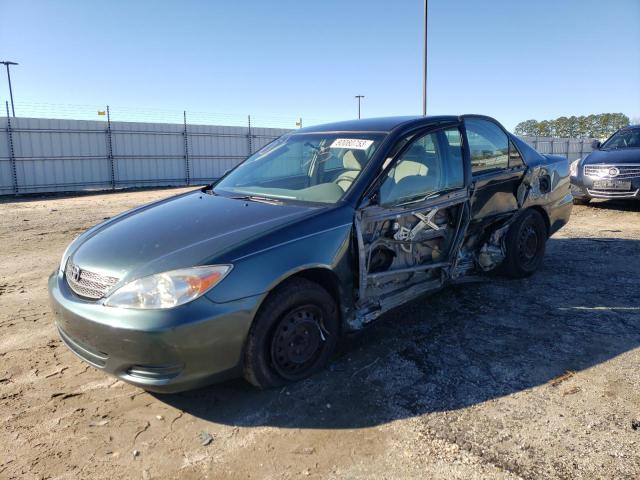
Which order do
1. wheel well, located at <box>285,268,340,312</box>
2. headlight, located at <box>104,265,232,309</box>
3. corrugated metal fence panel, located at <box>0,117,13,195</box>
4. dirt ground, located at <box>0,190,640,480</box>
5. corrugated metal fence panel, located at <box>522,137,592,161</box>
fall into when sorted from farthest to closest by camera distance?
corrugated metal fence panel, located at <box>522,137,592,161</box> < corrugated metal fence panel, located at <box>0,117,13,195</box> < wheel well, located at <box>285,268,340,312</box> < headlight, located at <box>104,265,232,309</box> < dirt ground, located at <box>0,190,640,480</box>

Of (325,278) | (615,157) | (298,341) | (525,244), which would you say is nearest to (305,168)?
(325,278)

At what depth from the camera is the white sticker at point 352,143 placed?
3578 millimetres

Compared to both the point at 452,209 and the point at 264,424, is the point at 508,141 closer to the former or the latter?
the point at 452,209

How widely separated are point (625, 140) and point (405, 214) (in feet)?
27.9

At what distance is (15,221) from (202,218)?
8548 mm

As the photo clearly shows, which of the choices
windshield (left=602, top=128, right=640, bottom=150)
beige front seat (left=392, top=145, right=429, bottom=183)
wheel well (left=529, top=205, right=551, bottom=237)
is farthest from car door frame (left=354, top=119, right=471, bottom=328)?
windshield (left=602, top=128, right=640, bottom=150)

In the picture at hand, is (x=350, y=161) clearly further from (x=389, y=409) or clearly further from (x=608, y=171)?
(x=608, y=171)

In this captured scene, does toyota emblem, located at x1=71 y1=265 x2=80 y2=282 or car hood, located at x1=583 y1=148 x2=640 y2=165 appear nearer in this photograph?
toyota emblem, located at x1=71 y1=265 x2=80 y2=282

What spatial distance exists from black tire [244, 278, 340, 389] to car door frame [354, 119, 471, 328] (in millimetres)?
279

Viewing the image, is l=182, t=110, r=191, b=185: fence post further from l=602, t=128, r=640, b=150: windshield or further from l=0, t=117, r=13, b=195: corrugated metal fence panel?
l=602, t=128, r=640, b=150: windshield

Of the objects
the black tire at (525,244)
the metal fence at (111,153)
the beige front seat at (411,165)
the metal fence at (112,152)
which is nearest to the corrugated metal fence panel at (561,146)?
the metal fence at (112,152)

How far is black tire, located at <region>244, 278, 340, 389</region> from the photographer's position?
2.68 metres

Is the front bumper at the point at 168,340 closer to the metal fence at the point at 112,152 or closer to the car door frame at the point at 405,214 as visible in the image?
the car door frame at the point at 405,214

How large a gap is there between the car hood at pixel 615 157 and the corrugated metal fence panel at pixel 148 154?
15.3 m
